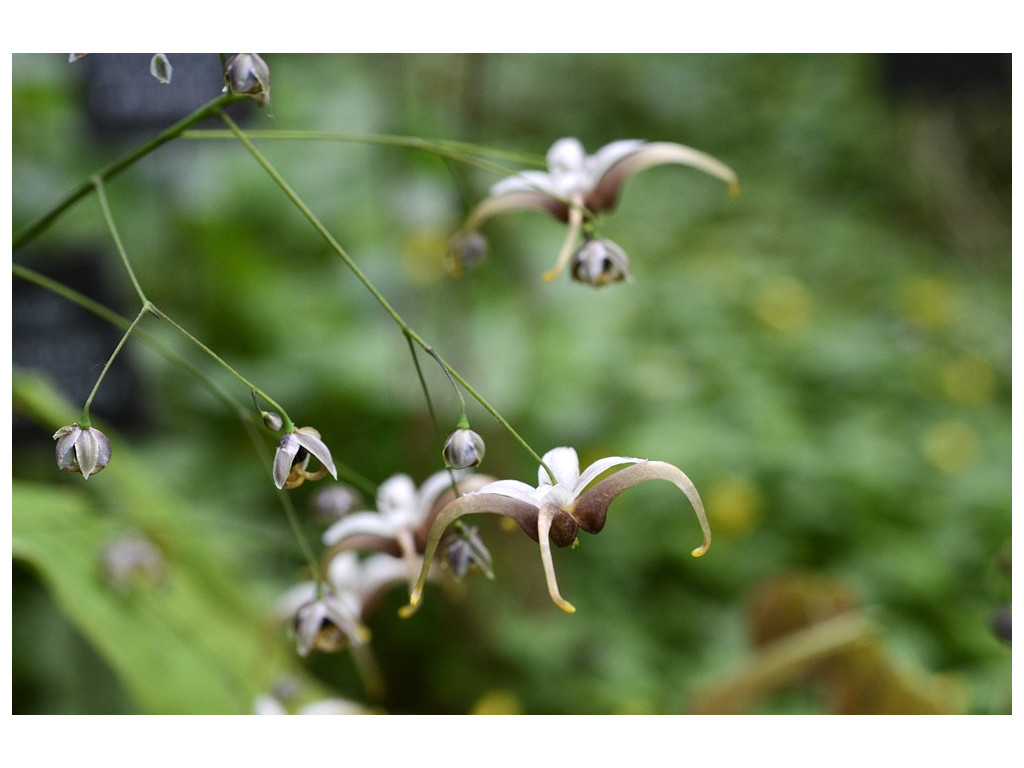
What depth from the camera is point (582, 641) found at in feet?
5.41

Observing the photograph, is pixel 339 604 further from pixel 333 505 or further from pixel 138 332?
pixel 138 332

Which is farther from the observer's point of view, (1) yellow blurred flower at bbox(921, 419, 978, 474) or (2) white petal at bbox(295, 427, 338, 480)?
(1) yellow blurred flower at bbox(921, 419, 978, 474)

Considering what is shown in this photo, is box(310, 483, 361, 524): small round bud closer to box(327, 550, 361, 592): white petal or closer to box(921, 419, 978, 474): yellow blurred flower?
box(327, 550, 361, 592): white petal

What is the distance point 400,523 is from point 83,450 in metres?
0.22

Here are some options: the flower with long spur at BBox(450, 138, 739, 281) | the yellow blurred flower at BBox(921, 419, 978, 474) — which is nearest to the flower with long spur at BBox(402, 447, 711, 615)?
the flower with long spur at BBox(450, 138, 739, 281)

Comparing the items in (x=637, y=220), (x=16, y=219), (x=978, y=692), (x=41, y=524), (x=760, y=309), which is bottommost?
(x=41, y=524)

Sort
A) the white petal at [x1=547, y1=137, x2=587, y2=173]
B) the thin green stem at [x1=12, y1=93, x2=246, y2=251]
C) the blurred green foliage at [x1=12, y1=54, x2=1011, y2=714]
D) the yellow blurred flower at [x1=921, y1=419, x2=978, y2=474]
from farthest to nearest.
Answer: the yellow blurred flower at [x1=921, y1=419, x2=978, y2=474] → the blurred green foliage at [x1=12, y1=54, x2=1011, y2=714] → the white petal at [x1=547, y1=137, x2=587, y2=173] → the thin green stem at [x1=12, y1=93, x2=246, y2=251]

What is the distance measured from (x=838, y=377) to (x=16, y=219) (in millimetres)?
1775

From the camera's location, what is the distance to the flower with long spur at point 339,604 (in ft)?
2.11

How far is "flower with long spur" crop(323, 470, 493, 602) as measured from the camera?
646 mm

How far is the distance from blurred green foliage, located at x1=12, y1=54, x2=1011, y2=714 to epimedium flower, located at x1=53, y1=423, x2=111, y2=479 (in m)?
0.44

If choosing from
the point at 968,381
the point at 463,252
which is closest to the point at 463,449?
the point at 463,252
